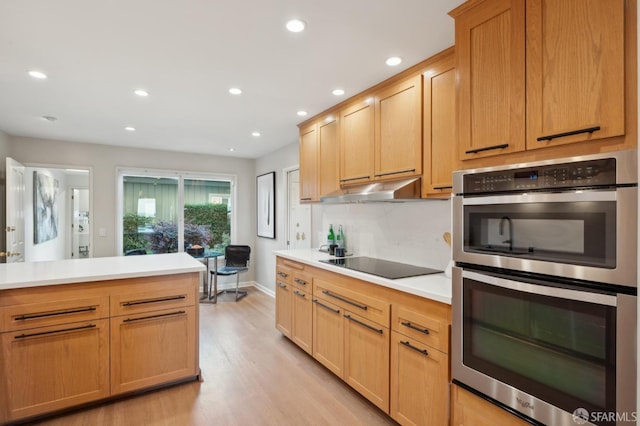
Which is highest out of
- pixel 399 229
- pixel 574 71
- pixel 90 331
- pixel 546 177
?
pixel 574 71

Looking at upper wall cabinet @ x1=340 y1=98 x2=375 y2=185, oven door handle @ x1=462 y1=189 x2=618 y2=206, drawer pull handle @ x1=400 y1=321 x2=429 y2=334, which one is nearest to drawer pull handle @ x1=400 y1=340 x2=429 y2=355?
drawer pull handle @ x1=400 y1=321 x2=429 y2=334

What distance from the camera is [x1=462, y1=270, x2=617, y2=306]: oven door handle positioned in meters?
1.14

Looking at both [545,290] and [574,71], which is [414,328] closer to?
[545,290]

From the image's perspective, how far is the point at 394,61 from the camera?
2.28 metres

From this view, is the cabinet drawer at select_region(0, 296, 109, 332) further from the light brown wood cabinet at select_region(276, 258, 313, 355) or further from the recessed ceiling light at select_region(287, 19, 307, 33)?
the recessed ceiling light at select_region(287, 19, 307, 33)

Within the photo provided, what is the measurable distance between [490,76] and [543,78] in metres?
0.25

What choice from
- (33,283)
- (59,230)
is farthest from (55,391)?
(59,230)

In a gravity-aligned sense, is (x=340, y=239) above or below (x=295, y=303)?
above

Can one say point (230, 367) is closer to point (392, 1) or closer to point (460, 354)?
point (460, 354)

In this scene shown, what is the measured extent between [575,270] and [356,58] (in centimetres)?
181

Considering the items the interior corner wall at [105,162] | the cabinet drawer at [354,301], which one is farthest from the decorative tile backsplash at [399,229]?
the interior corner wall at [105,162]

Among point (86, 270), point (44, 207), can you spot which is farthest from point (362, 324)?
point (44, 207)

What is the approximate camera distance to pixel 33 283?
2086mm

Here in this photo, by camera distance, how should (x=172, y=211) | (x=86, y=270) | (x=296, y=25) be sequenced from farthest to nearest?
(x=172, y=211)
(x=86, y=270)
(x=296, y=25)
